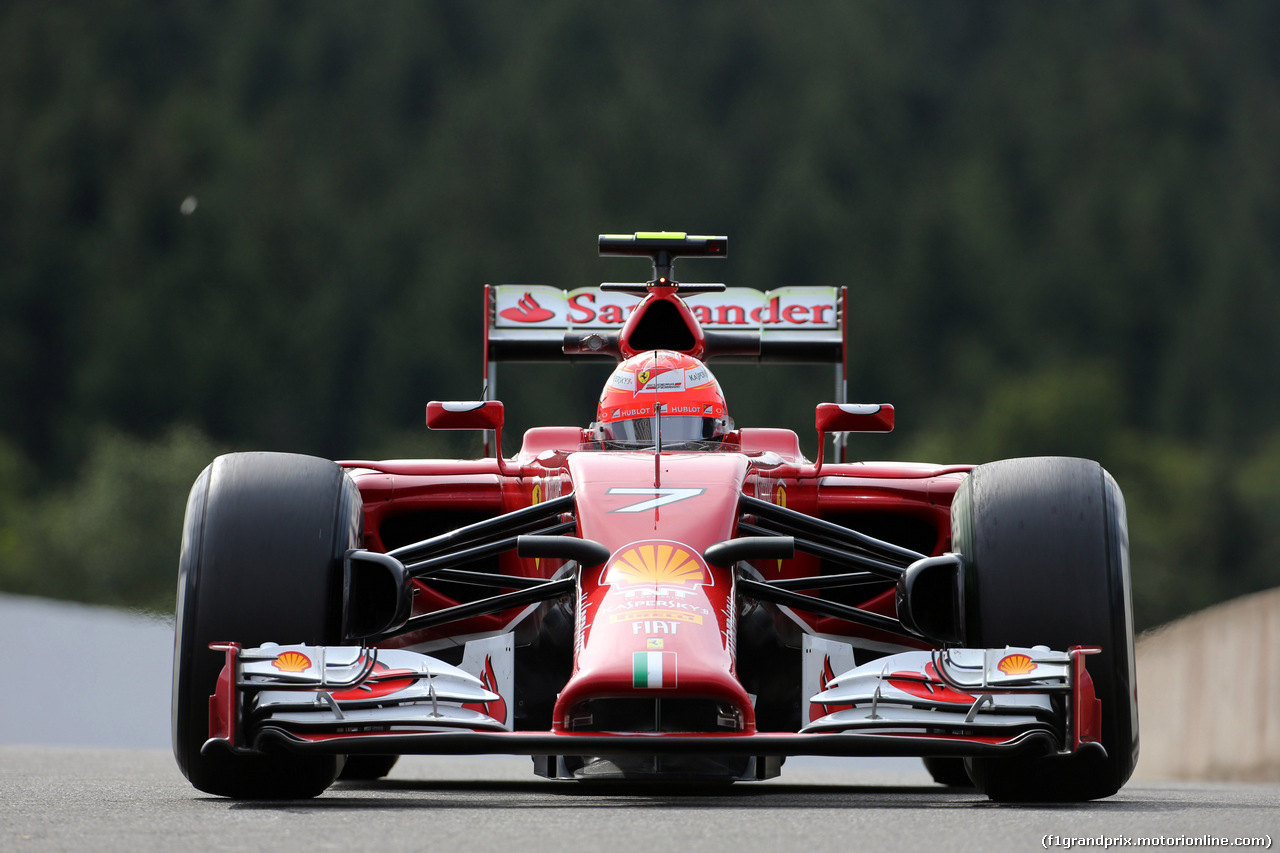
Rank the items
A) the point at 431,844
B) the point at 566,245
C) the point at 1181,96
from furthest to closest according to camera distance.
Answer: the point at 1181,96 → the point at 566,245 → the point at 431,844

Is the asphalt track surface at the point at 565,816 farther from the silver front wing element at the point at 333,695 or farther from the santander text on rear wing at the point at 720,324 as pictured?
the santander text on rear wing at the point at 720,324

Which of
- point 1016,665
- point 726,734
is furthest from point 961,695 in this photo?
point 726,734

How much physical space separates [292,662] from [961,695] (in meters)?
2.26

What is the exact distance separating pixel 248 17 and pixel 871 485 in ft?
245

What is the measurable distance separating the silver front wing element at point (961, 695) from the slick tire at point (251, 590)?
188 centimetres

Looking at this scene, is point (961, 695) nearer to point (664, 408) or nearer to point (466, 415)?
point (466, 415)

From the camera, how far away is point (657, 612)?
6598 millimetres

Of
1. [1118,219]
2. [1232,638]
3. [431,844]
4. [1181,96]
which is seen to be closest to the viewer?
[431,844]

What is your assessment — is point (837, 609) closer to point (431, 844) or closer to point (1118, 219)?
point (431, 844)

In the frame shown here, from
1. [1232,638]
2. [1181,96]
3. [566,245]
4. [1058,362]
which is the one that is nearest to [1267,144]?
[1181,96]

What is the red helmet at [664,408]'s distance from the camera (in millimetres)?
8641

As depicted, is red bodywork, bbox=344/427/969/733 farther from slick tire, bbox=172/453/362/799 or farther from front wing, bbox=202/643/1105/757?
slick tire, bbox=172/453/362/799

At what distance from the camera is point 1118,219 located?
70875mm

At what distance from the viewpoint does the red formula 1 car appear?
637 centimetres
